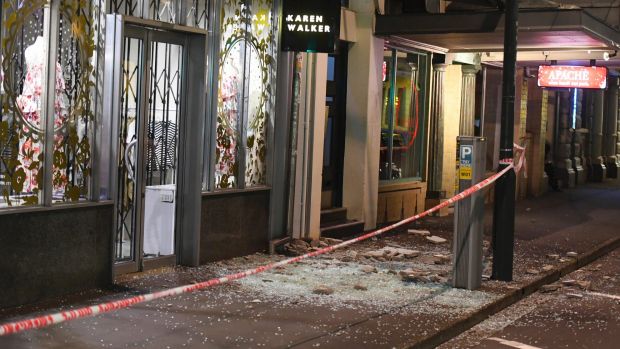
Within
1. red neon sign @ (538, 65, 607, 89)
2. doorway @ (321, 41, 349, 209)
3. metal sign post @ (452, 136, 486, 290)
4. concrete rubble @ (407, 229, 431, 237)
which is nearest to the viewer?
metal sign post @ (452, 136, 486, 290)

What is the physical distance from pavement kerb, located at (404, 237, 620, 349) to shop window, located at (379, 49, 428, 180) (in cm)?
381

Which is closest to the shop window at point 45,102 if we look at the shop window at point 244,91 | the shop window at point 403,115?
the shop window at point 244,91

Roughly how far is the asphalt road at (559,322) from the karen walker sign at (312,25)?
153 inches

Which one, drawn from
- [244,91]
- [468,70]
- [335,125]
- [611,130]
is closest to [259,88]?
[244,91]

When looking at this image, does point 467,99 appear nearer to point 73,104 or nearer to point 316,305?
point 316,305

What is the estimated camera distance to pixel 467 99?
63.9 ft

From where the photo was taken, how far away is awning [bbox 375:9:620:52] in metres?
14.1

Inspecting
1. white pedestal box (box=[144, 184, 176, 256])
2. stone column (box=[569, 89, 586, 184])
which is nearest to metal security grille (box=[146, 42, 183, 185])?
white pedestal box (box=[144, 184, 176, 256])

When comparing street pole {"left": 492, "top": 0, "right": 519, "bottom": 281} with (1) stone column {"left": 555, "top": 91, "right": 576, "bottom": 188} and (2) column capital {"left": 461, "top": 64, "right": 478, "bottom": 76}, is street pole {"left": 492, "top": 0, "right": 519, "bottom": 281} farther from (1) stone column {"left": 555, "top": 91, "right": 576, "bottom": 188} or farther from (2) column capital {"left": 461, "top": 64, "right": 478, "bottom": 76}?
(1) stone column {"left": 555, "top": 91, "right": 576, "bottom": 188}

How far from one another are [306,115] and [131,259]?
3508 mm

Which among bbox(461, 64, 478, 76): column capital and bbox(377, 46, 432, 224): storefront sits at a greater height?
bbox(461, 64, 478, 76): column capital

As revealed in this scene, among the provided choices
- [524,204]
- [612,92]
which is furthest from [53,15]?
[612,92]

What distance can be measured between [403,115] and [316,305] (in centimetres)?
884

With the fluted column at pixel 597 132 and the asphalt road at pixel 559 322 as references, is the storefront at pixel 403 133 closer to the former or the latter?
the asphalt road at pixel 559 322
